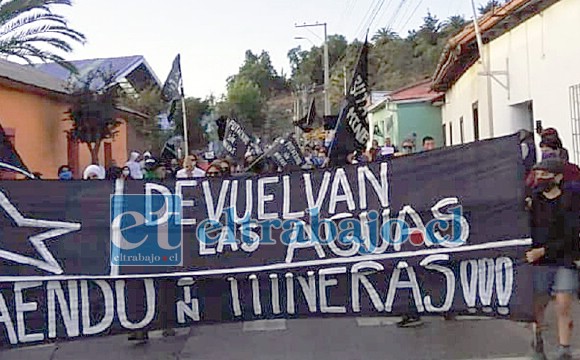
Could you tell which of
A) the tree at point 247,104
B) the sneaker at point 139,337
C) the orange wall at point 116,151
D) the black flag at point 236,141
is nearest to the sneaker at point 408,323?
the sneaker at point 139,337

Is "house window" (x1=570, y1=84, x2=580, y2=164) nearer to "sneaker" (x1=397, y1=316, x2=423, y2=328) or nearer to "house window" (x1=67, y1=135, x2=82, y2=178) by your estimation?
"sneaker" (x1=397, y1=316, x2=423, y2=328)

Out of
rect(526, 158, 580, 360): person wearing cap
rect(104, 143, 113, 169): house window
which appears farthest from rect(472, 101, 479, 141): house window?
rect(104, 143, 113, 169): house window

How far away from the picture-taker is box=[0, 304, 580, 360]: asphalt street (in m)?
8.16

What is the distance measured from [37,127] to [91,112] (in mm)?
2511

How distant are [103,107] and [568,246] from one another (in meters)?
21.7

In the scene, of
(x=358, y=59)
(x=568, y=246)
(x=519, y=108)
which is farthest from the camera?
(x=519, y=108)

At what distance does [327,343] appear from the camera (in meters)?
8.74

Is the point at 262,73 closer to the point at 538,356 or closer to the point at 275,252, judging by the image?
the point at 275,252

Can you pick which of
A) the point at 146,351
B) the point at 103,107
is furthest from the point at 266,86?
the point at 146,351

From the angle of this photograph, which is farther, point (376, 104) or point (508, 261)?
point (376, 104)

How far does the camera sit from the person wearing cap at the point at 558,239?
730cm

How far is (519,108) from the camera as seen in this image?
55.0 ft

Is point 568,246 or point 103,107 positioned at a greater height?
point 103,107

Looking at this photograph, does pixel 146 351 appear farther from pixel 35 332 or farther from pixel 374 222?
pixel 374 222
